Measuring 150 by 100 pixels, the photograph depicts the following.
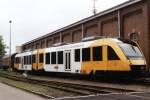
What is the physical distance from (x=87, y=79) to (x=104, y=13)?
1069 centimetres

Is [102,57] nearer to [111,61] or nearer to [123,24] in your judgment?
[111,61]

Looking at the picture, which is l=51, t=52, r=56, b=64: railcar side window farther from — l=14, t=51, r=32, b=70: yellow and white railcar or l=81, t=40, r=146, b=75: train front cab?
l=14, t=51, r=32, b=70: yellow and white railcar

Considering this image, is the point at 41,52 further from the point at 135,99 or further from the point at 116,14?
the point at 135,99

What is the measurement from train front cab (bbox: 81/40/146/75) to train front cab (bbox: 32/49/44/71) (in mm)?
12459

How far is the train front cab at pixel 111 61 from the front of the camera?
82.7 feet

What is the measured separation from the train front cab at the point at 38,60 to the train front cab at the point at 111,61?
40.9 feet

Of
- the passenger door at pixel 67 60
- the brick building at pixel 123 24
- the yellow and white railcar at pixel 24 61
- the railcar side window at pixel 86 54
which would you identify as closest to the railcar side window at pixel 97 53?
the railcar side window at pixel 86 54

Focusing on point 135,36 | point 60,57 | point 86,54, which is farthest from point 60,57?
point 135,36

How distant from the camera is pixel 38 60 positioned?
4225 centimetres

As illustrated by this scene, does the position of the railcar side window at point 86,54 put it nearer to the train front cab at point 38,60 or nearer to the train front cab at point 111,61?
the train front cab at point 111,61

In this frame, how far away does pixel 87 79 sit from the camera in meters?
31.5

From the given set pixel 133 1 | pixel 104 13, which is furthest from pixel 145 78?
pixel 104 13

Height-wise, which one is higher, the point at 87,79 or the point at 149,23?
the point at 149,23

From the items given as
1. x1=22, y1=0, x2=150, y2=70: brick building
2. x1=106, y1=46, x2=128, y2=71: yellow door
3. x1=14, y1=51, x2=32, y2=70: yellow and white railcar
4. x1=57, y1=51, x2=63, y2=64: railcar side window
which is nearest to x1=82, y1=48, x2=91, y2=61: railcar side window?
x1=106, y1=46, x2=128, y2=71: yellow door
